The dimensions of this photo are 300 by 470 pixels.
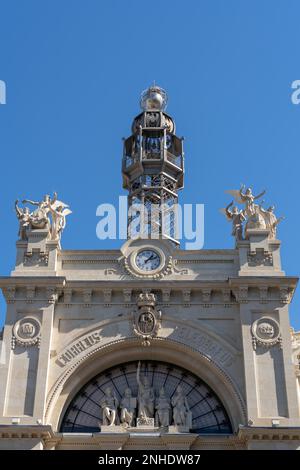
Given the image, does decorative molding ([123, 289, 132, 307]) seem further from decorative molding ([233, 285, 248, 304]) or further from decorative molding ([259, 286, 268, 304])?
decorative molding ([259, 286, 268, 304])

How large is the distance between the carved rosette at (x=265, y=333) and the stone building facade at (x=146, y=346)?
4 centimetres

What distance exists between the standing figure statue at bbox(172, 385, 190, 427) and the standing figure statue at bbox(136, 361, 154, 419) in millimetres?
897

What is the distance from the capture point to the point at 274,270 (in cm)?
3164

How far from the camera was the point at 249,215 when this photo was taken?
33.2 metres

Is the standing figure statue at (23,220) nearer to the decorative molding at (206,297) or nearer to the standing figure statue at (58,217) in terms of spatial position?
the standing figure statue at (58,217)

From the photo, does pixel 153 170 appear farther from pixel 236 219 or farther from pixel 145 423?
pixel 145 423

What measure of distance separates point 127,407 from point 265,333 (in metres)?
6.10

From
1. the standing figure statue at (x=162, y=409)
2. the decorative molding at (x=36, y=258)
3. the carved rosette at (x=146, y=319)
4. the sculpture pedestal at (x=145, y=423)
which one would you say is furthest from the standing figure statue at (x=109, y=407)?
the decorative molding at (x=36, y=258)

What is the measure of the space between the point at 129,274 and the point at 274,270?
234 inches

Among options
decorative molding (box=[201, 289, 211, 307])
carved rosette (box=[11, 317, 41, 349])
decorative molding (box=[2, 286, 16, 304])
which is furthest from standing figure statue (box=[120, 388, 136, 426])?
decorative molding (box=[2, 286, 16, 304])

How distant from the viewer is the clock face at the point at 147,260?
106 feet

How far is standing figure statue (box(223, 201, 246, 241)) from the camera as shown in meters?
33.0
